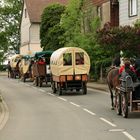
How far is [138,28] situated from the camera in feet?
101

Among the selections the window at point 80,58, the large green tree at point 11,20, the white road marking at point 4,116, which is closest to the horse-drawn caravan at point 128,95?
the white road marking at point 4,116

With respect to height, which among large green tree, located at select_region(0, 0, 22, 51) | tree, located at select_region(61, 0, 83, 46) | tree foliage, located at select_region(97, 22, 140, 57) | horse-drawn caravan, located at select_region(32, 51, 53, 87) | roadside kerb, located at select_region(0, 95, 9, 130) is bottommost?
roadside kerb, located at select_region(0, 95, 9, 130)

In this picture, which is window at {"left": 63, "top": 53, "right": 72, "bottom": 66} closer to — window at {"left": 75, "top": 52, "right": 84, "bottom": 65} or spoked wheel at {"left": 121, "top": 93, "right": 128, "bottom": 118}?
window at {"left": 75, "top": 52, "right": 84, "bottom": 65}

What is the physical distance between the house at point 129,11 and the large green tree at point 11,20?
5360cm

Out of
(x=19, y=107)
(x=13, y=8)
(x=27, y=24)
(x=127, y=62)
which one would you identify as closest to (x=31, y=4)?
(x=27, y=24)

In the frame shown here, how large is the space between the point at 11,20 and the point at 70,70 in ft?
217

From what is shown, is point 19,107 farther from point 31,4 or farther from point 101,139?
point 31,4

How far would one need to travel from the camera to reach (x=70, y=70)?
30328 mm

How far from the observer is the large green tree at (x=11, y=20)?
306ft

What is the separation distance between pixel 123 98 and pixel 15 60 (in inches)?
1678

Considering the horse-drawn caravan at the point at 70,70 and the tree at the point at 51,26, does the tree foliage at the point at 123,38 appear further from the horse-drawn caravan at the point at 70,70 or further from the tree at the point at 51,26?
the tree at the point at 51,26

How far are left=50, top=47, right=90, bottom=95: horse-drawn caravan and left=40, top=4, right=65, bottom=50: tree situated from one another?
80.8 ft

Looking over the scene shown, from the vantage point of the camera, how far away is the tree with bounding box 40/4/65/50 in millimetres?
56094

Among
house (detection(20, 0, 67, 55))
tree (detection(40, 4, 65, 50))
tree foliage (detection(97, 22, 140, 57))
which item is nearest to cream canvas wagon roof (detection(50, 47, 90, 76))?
tree foliage (detection(97, 22, 140, 57))
